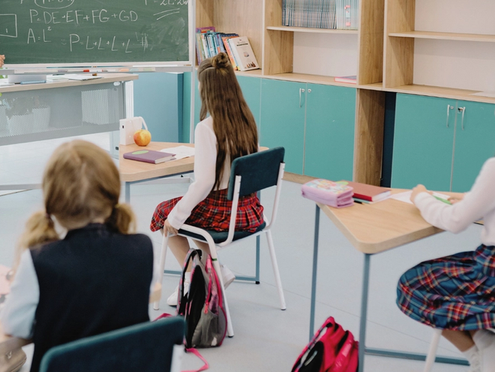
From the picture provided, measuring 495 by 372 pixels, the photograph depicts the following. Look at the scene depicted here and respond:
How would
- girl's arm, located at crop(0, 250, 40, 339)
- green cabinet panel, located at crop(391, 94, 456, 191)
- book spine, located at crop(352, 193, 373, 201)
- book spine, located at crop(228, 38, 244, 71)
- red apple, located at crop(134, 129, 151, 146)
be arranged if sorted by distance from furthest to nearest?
book spine, located at crop(228, 38, 244, 71) < green cabinet panel, located at crop(391, 94, 456, 191) < red apple, located at crop(134, 129, 151, 146) < book spine, located at crop(352, 193, 373, 201) < girl's arm, located at crop(0, 250, 40, 339)

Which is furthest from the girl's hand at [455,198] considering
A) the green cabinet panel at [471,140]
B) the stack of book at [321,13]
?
the stack of book at [321,13]

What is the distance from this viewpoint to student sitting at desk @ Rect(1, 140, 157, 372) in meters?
1.42

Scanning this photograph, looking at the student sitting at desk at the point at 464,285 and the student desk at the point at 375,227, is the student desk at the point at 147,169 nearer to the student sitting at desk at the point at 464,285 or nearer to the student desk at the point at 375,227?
the student desk at the point at 375,227

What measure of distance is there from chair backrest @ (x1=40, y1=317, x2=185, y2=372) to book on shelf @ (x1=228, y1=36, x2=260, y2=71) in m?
4.27

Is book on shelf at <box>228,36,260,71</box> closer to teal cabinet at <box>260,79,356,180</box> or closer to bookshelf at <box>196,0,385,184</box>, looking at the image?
bookshelf at <box>196,0,385,184</box>

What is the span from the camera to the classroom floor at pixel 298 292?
2666 millimetres

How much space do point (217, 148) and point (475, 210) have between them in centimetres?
110

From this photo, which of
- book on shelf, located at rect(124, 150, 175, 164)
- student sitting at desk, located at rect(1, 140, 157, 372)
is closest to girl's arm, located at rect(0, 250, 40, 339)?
student sitting at desk, located at rect(1, 140, 157, 372)

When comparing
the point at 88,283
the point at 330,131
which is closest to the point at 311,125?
the point at 330,131

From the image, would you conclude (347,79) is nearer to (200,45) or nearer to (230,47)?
(230,47)

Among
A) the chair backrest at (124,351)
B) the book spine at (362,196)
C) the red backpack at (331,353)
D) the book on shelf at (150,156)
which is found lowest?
the red backpack at (331,353)

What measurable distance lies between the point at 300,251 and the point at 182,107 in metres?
2.57

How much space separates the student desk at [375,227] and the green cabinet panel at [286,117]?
2.71 metres

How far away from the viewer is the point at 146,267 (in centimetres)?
152
